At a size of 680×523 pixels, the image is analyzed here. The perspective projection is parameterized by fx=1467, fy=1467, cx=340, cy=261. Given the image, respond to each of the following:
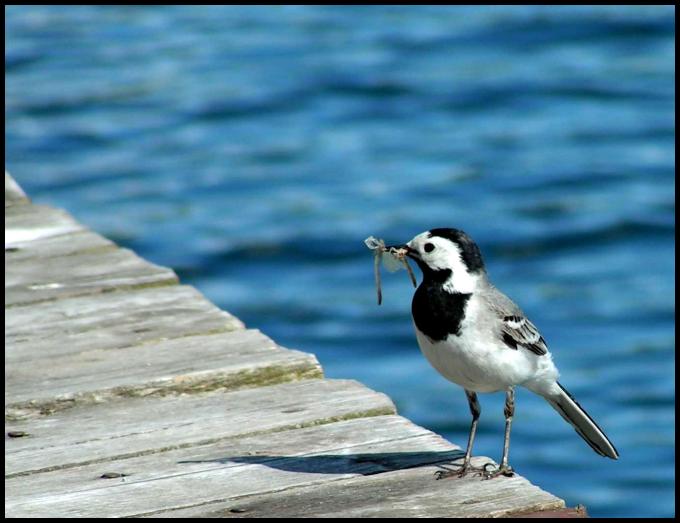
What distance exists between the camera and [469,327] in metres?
4.48

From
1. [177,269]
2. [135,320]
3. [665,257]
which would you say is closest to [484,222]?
[665,257]

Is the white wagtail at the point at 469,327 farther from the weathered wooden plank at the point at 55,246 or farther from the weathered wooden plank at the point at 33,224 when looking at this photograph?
the weathered wooden plank at the point at 33,224

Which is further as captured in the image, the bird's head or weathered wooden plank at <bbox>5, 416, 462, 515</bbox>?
the bird's head

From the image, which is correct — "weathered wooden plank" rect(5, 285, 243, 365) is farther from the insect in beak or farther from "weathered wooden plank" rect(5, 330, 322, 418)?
the insect in beak

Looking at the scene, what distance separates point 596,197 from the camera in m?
13.4

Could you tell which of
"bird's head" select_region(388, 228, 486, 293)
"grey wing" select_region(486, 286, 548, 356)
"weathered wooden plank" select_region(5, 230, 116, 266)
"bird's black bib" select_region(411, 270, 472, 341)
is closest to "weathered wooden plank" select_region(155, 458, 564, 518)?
"bird's black bib" select_region(411, 270, 472, 341)

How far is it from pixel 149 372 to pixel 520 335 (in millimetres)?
1245

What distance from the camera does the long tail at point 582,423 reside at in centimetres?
487

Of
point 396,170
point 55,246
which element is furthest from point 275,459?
point 396,170

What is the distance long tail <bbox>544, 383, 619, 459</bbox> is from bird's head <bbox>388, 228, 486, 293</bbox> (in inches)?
21.7

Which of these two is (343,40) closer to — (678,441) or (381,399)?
(678,441)

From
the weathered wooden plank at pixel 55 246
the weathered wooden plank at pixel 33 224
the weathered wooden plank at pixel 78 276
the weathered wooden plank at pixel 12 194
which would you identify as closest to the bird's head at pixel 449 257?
the weathered wooden plank at pixel 78 276

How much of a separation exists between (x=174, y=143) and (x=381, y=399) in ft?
34.9

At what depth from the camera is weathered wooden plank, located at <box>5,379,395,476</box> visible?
4.35 meters
